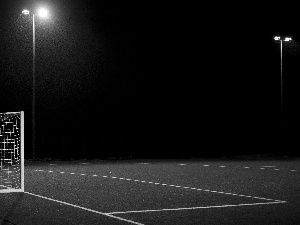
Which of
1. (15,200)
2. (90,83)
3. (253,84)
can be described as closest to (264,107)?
(253,84)

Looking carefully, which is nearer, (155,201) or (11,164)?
(155,201)

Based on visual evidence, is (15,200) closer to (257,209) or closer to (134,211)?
(134,211)

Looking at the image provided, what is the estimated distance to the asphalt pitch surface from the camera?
40.6ft

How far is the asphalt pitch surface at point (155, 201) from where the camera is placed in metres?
12.4

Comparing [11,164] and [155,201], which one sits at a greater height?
[11,164]

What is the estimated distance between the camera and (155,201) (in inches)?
606

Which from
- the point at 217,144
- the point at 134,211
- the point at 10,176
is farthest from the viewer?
the point at 217,144

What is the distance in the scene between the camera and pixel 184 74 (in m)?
65.2

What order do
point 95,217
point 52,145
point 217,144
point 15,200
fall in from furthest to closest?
point 217,144, point 52,145, point 15,200, point 95,217

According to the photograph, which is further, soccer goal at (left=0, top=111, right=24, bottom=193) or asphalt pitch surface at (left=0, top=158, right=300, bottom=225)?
soccer goal at (left=0, top=111, right=24, bottom=193)

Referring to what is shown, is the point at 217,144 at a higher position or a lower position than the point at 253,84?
lower

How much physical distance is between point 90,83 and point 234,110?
1481 cm

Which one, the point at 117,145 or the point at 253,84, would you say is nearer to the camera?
the point at 117,145

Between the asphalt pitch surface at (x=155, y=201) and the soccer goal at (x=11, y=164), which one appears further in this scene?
the soccer goal at (x=11, y=164)
